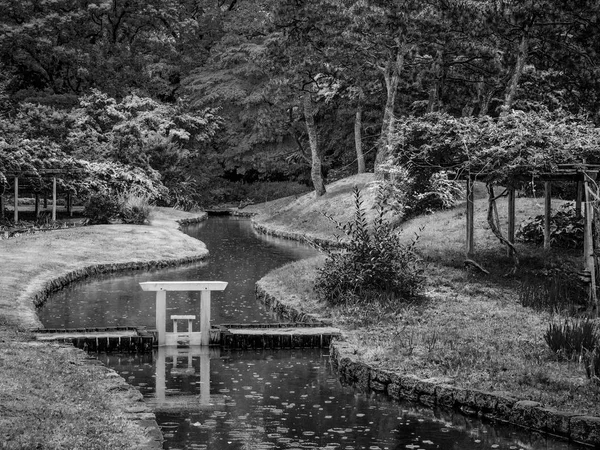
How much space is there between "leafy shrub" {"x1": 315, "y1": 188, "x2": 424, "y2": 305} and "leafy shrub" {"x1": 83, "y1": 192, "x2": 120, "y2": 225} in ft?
72.6

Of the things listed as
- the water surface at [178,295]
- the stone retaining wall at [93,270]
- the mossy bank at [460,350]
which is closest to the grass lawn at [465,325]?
the mossy bank at [460,350]

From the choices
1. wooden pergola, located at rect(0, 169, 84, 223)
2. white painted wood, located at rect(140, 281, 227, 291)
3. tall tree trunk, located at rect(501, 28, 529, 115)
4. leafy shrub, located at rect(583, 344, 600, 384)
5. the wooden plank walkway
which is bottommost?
the wooden plank walkway

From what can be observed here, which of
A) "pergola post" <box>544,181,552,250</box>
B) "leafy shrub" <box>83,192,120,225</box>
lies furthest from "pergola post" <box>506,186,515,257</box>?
"leafy shrub" <box>83,192,120,225</box>

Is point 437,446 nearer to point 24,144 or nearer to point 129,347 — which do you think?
point 129,347

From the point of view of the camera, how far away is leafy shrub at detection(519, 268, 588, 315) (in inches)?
786

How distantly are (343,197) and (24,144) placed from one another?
14789 millimetres

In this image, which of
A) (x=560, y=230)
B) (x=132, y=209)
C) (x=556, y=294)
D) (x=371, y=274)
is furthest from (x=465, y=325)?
(x=132, y=209)

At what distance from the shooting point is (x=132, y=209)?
43.3 m

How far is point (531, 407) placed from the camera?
499 inches

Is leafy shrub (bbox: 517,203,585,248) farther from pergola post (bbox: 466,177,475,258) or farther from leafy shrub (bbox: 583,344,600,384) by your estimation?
leafy shrub (bbox: 583,344,600,384)

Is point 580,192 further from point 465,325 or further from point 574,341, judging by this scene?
point 574,341

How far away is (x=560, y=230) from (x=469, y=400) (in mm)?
13961

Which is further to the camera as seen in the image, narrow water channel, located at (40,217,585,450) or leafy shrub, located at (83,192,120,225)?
leafy shrub, located at (83,192,120,225)

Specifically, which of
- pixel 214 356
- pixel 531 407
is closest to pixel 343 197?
pixel 214 356
